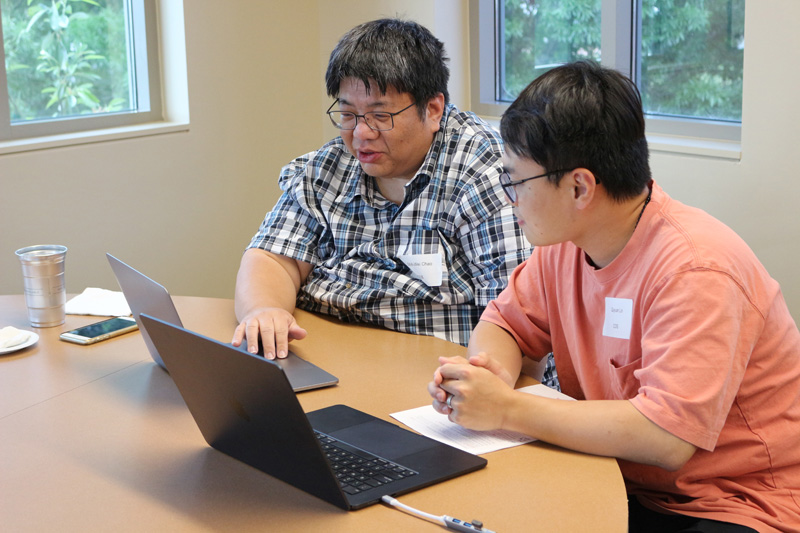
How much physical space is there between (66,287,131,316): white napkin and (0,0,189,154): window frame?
127 cm

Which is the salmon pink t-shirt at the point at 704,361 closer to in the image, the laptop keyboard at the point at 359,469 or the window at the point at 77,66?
the laptop keyboard at the point at 359,469

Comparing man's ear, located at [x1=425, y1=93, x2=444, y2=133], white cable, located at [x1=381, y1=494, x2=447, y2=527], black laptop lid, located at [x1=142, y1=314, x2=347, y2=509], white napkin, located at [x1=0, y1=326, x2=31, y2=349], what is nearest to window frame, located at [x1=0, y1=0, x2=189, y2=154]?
white napkin, located at [x1=0, y1=326, x2=31, y2=349]

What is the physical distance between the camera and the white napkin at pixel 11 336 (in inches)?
69.7

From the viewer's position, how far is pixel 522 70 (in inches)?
140

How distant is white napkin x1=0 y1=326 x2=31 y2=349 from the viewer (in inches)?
69.7

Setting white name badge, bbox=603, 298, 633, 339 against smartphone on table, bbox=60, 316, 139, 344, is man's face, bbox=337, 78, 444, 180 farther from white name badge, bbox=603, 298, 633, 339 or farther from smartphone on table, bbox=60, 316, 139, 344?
white name badge, bbox=603, 298, 633, 339

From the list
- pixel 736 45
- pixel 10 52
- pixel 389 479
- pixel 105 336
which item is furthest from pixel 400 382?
pixel 10 52

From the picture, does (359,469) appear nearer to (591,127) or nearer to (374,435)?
(374,435)

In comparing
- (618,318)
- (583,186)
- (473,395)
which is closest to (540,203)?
(583,186)

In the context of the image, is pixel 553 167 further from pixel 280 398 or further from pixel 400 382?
pixel 280 398

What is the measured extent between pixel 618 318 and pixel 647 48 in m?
1.92

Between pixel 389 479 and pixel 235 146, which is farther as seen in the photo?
pixel 235 146

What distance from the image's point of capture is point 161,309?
1.55 meters

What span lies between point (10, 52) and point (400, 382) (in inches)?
89.9
